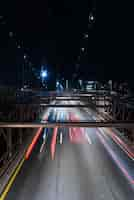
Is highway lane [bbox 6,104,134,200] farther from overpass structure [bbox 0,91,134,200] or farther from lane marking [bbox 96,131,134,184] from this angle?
lane marking [bbox 96,131,134,184]

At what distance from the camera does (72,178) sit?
47.7 feet

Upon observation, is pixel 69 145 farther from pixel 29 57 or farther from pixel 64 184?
pixel 29 57

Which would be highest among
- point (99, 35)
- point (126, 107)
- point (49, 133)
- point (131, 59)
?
point (99, 35)

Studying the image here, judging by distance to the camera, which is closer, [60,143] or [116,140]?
[60,143]

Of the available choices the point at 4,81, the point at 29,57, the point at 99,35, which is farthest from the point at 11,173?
the point at 29,57

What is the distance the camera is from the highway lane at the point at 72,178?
12.5 m

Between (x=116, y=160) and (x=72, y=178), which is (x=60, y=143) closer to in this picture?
(x=116, y=160)

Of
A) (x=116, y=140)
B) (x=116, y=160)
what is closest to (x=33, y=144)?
(x=116, y=140)

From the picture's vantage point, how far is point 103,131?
2839cm

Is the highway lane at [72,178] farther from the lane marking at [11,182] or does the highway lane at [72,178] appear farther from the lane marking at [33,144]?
the lane marking at [33,144]

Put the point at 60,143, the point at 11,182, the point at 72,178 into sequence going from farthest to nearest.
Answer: the point at 60,143, the point at 72,178, the point at 11,182

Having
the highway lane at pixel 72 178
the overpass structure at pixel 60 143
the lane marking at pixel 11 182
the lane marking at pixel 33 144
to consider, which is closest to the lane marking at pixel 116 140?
the overpass structure at pixel 60 143

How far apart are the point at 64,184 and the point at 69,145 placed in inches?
350

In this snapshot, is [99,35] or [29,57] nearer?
[99,35]
